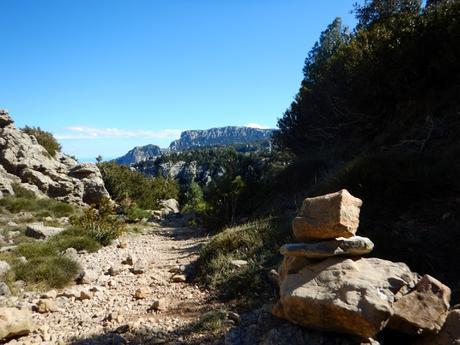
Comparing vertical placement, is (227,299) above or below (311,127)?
below

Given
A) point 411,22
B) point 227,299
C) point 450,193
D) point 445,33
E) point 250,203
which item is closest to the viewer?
point 227,299

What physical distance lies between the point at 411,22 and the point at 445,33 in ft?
7.34

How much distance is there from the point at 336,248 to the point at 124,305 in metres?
3.91

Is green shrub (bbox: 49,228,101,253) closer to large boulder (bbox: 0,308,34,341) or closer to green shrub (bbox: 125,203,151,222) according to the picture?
large boulder (bbox: 0,308,34,341)

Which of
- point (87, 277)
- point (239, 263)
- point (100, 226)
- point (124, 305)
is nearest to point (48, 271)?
point (87, 277)

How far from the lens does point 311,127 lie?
62.0 feet

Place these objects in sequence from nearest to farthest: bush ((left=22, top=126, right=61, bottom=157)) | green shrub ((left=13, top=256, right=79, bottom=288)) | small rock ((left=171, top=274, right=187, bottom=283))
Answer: green shrub ((left=13, top=256, right=79, bottom=288)) < small rock ((left=171, top=274, right=187, bottom=283)) < bush ((left=22, top=126, right=61, bottom=157))

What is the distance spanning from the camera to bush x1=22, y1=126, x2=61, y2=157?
23219mm

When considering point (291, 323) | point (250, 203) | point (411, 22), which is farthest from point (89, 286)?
point (411, 22)

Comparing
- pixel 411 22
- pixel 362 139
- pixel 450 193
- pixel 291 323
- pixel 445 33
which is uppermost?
pixel 411 22

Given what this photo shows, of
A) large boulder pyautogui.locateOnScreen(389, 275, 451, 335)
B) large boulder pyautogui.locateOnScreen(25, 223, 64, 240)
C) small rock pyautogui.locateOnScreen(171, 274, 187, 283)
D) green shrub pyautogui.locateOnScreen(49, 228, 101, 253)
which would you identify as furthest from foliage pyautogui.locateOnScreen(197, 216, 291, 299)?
large boulder pyautogui.locateOnScreen(25, 223, 64, 240)

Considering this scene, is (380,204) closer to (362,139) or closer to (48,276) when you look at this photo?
(48,276)

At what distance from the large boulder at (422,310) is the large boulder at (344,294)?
0.12 m

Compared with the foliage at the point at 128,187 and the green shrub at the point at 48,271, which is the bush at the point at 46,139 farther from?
the green shrub at the point at 48,271
